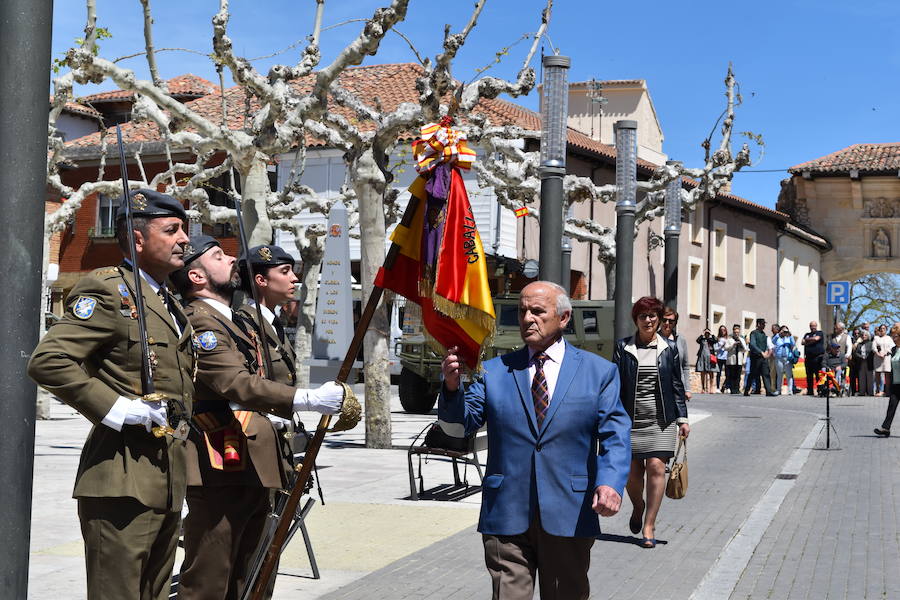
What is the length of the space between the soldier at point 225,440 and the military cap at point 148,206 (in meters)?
0.69

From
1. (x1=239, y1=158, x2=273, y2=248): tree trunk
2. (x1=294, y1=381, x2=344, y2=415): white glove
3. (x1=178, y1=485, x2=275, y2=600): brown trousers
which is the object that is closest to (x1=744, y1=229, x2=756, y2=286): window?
(x1=239, y1=158, x2=273, y2=248): tree trunk

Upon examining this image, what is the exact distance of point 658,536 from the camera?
362 inches

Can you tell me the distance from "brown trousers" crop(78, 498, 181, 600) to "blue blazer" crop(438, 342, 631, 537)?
1254mm

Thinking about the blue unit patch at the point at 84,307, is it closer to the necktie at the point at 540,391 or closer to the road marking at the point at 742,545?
the necktie at the point at 540,391

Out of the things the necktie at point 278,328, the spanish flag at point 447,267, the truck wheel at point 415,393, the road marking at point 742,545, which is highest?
the spanish flag at point 447,267

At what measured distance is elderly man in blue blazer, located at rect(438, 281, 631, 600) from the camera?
15.4 feet

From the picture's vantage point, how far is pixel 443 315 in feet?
16.2

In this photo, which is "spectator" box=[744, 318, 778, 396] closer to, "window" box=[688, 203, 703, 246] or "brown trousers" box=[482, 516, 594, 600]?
"window" box=[688, 203, 703, 246]

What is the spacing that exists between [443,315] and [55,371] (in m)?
1.72

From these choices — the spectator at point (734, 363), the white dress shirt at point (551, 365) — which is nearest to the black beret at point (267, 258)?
the white dress shirt at point (551, 365)

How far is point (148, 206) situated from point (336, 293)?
47.9 feet

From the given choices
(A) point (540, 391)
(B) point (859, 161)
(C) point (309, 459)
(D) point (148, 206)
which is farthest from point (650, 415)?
(B) point (859, 161)

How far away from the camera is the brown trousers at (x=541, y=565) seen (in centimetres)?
471

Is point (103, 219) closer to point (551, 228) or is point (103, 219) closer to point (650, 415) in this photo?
point (551, 228)
